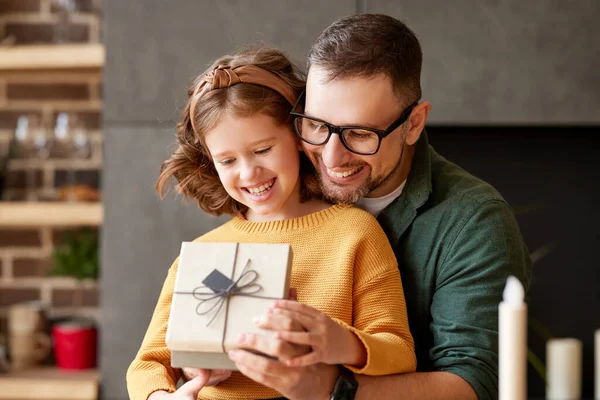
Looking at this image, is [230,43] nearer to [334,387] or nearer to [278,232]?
[278,232]

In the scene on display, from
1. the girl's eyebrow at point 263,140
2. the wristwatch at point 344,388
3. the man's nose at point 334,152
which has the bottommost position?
the wristwatch at point 344,388

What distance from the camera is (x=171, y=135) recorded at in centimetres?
278

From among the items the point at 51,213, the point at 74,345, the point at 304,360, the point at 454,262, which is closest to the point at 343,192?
the point at 454,262

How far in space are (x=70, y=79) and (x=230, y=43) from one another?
82 centimetres

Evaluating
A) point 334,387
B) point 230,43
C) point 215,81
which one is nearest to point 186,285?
point 334,387

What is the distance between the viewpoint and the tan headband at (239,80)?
158 cm

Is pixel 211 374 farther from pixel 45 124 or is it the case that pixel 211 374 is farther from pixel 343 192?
pixel 45 124

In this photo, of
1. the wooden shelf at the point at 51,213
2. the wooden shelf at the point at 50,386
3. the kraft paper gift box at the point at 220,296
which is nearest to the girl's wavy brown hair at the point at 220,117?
the kraft paper gift box at the point at 220,296

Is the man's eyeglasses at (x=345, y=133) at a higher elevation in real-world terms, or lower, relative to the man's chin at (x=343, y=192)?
higher

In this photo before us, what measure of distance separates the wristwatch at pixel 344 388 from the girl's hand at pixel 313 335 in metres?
0.07

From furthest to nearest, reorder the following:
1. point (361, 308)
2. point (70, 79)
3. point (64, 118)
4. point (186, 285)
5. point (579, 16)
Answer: point (70, 79)
point (64, 118)
point (579, 16)
point (361, 308)
point (186, 285)

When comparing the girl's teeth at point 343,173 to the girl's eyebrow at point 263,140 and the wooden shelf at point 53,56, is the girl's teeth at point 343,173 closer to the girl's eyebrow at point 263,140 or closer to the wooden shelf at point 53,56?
the girl's eyebrow at point 263,140

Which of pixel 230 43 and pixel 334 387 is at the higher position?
pixel 230 43

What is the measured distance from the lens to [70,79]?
10.6 ft
